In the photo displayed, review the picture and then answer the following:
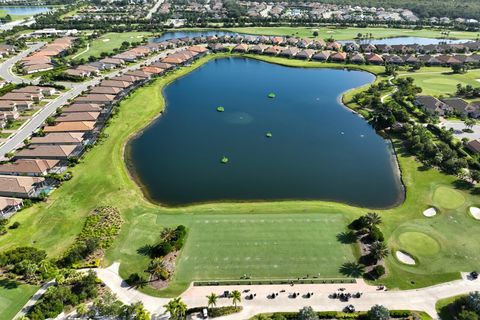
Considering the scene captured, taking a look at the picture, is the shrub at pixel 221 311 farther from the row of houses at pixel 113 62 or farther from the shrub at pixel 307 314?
the row of houses at pixel 113 62

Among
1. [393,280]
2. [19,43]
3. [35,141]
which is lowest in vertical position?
[393,280]

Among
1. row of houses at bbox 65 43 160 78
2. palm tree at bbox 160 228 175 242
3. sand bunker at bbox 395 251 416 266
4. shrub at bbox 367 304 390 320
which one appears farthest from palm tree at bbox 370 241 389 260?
row of houses at bbox 65 43 160 78

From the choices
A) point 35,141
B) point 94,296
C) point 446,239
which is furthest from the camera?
point 35,141

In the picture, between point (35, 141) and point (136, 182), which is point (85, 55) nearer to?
point (35, 141)

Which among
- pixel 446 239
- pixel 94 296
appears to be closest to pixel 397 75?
pixel 446 239

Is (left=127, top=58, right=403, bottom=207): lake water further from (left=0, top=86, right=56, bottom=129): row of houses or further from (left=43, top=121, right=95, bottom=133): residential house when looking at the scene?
(left=0, top=86, right=56, bottom=129): row of houses

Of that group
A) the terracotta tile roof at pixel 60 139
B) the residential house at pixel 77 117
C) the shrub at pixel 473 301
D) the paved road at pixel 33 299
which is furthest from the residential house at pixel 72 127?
the shrub at pixel 473 301
